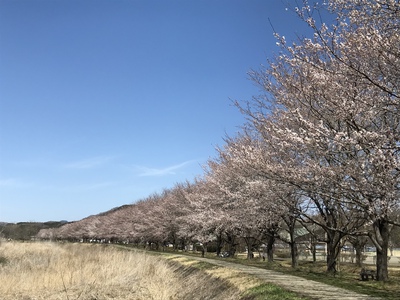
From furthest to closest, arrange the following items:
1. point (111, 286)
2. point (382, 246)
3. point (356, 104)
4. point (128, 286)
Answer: point (128, 286)
point (111, 286)
point (382, 246)
point (356, 104)

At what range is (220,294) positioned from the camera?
15102 millimetres

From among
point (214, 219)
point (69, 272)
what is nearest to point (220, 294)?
point (69, 272)

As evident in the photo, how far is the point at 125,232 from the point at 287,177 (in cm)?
7501

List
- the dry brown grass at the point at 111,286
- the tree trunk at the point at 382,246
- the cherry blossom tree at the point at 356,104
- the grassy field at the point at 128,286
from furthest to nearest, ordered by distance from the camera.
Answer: the tree trunk at the point at 382,246 → the dry brown grass at the point at 111,286 → the grassy field at the point at 128,286 → the cherry blossom tree at the point at 356,104

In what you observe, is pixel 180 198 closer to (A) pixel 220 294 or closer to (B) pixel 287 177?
(A) pixel 220 294

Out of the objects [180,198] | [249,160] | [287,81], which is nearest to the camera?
[287,81]

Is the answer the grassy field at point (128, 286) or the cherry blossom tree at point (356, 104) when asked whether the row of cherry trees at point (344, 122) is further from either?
the grassy field at point (128, 286)

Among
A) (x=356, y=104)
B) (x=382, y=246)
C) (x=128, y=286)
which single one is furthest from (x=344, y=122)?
(x=128, y=286)

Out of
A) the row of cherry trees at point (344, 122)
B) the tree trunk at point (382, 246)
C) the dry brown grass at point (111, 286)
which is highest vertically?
the row of cherry trees at point (344, 122)

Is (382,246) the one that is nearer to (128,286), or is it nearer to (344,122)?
(344,122)

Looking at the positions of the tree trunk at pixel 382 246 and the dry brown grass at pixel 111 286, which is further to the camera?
the tree trunk at pixel 382 246

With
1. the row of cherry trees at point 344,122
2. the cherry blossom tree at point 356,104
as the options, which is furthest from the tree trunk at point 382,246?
the cherry blossom tree at point 356,104

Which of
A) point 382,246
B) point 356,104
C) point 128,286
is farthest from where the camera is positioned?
point 128,286

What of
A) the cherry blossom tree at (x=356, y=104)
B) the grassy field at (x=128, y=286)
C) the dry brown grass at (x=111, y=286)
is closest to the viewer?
the cherry blossom tree at (x=356, y=104)
